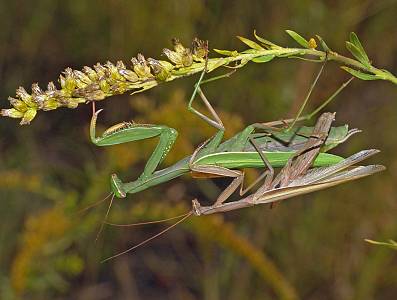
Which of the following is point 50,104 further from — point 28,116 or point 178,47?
point 178,47

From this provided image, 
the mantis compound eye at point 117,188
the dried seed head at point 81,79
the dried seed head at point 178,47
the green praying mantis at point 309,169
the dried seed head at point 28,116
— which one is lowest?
the mantis compound eye at point 117,188

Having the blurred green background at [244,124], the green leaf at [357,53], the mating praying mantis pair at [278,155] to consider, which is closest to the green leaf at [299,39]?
the green leaf at [357,53]

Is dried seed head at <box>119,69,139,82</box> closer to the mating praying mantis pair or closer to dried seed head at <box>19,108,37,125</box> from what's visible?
dried seed head at <box>19,108,37,125</box>

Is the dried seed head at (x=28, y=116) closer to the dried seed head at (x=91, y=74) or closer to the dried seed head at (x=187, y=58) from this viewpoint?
the dried seed head at (x=91, y=74)

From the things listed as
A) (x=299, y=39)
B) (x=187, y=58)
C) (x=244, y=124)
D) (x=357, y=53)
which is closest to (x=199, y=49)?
(x=187, y=58)

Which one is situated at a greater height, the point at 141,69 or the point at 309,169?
the point at 141,69

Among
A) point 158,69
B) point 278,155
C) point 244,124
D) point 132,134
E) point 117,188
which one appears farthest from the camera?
point 244,124

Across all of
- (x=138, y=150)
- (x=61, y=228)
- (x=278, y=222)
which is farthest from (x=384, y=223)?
(x=61, y=228)

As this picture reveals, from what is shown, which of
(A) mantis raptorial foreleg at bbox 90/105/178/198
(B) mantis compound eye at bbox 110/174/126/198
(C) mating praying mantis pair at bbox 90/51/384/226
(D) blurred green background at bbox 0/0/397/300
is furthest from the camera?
(D) blurred green background at bbox 0/0/397/300

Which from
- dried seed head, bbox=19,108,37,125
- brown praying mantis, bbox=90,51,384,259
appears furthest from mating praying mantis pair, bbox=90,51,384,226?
dried seed head, bbox=19,108,37,125

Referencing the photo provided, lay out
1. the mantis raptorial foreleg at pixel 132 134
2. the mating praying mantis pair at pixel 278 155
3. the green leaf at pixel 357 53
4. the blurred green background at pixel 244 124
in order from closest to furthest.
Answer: the green leaf at pixel 357 53
the mantis raptorial foreleg at pixel 132 134
the mating praying mantis pair at pixel 278 155
the blurred green background at pixel 244 124

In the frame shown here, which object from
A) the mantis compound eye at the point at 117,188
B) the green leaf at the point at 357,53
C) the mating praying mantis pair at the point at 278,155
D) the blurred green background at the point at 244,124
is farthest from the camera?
the blurred green background at the point at 244,124

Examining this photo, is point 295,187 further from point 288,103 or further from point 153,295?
point 153,295
